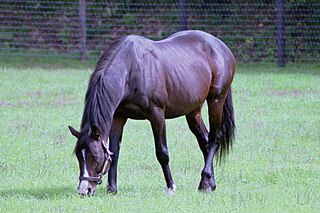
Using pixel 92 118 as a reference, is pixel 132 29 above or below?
below

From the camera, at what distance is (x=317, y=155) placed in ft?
30.7

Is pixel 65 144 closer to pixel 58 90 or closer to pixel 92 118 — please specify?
pixel 92 118

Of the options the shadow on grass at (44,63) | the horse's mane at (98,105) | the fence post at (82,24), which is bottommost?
the shadow on grass at (44,63)

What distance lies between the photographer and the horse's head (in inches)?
265

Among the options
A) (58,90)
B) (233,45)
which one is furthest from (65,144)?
(233,45)

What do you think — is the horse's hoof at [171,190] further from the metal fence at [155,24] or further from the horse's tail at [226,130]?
the metal fence at [155,24]

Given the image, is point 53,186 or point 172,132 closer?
point 53,186

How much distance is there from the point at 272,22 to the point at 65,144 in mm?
8388

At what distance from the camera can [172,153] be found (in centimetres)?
966

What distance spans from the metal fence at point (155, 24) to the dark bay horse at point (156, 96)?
933 cm

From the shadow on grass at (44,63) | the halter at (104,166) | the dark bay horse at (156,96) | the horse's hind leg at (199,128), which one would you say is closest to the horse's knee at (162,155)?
the dark bay horse at (156,96)

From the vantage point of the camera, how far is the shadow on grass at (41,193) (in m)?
7.09

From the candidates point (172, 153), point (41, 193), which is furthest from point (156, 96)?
point (172, 153)

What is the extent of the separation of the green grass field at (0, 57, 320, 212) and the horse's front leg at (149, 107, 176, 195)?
0.47 ft
